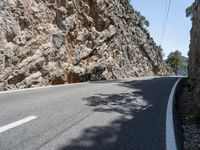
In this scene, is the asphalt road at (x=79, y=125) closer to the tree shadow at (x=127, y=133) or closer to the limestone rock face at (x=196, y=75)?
the tree shadow at (x=127, y=133)

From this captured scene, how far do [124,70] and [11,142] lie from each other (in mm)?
29119

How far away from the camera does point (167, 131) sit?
19.2ft

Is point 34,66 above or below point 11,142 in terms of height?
above

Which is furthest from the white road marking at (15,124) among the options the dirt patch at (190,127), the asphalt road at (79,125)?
→ the dirt patch at (190,127)

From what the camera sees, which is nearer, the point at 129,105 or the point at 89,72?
the point at 129,105

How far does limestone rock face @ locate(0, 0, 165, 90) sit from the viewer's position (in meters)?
15.2

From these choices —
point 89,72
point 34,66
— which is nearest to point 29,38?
point 34,66

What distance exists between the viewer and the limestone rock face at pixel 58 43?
1516cm

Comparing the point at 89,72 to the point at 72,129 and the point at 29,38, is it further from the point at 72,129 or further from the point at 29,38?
the point at 72,129

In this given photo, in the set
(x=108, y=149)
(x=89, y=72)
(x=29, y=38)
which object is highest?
(x=29, y=38)

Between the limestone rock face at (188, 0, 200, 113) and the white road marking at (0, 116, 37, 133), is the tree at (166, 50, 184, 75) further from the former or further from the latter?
the white road marking at (0, 116, 37, 133)

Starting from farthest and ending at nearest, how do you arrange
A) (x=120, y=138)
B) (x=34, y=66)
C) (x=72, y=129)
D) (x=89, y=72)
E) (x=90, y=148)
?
(x=89, y=72) < (x=34, y=66) < (x=72, y=129) < (x=120, y=138) < (x=90, y=148)

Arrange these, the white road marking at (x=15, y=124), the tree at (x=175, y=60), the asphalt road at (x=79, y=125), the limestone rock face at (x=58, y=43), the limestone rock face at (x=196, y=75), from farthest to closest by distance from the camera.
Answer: the tree at (x=175, y=60)
the limestone rock face at (x=58, y=43)
the limestone rock face at (x=196, y=75)
the white road marking at (x=15, y=124)
the asphalt road at (x=79, y=125)

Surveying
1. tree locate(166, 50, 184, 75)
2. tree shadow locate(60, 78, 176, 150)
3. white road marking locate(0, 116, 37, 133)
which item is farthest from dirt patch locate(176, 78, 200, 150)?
tree locate(166, 50, 184, 75)
